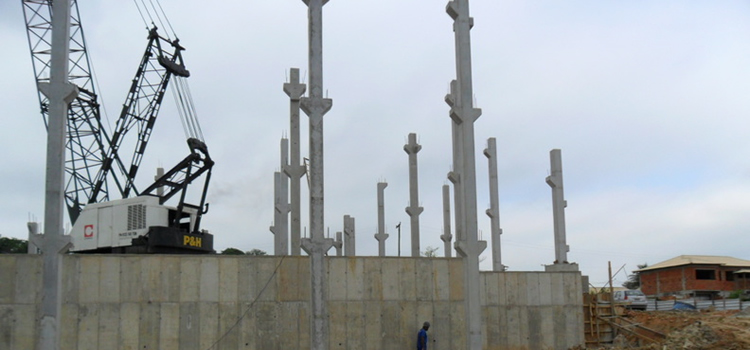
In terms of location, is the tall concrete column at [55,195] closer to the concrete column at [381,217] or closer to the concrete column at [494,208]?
the concrete column at [494,208]

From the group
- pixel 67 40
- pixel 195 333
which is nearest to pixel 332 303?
pixel 195 333

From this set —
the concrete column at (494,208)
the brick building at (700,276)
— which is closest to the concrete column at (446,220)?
the concrete column at (494,208)

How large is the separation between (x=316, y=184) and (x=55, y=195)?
625 cm

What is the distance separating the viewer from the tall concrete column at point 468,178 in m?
21.1

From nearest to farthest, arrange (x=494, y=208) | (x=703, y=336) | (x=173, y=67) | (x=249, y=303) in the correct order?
(x=249, y=303), (x=703, y=336), (x=494, y=208), (x=173, y=67)

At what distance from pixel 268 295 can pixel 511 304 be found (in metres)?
7.92

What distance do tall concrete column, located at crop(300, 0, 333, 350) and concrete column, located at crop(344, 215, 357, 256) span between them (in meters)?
22.1

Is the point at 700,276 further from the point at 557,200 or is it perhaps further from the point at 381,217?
the point at 557,200

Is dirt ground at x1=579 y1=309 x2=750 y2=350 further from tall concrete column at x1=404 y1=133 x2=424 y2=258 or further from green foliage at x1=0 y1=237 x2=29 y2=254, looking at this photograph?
green foliage at x1=0 y1=237 x2=29 y2=254

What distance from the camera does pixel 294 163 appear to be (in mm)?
25297

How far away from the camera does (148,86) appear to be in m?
39.8

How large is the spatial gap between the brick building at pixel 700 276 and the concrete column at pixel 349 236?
25223 millimetres

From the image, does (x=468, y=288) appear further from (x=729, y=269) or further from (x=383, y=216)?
(x=729, y=269)

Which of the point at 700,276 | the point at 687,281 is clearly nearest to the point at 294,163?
the point at 687,281
